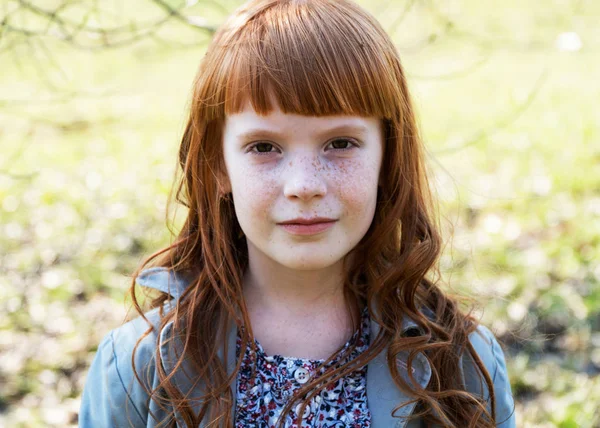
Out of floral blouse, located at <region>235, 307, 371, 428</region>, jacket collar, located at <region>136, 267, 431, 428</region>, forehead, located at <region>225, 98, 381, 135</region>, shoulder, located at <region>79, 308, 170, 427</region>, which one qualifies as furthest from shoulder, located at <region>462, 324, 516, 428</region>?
shoulder, located at <region>79, 308, 170, 427</region>

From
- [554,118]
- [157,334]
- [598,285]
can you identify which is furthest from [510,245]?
[157,334]

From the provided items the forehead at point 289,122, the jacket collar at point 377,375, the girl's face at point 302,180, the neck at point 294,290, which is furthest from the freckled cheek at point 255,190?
the jacket collar at point 377,375

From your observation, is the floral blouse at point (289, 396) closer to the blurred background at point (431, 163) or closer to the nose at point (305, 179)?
the nose at point (305, 179)

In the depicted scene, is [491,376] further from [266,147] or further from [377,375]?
[266,147]

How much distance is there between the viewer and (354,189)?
68.6 inches

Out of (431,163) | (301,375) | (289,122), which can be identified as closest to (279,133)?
(289,122)

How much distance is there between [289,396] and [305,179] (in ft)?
1.82

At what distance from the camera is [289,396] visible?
1.85 m

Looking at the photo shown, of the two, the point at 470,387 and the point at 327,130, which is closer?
the point at 327,130

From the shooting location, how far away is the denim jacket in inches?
72.7

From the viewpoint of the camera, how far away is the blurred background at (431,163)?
3094 millimetres

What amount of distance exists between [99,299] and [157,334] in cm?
208

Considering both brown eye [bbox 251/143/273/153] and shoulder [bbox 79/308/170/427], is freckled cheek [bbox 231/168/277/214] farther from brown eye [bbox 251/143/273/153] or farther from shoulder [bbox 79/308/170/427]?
shoulder [bbox 79/308/170/427]

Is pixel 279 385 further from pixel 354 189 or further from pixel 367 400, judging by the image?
pixel 354 189
